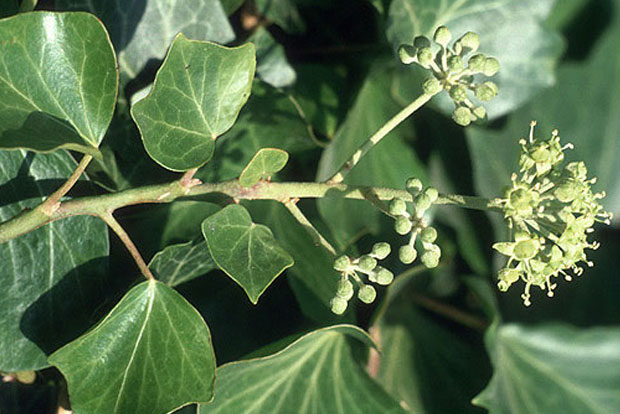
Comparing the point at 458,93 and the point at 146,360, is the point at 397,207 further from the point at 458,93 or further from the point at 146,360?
the point at 146,360

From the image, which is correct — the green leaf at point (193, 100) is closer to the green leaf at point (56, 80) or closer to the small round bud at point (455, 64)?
the green leaf at point (56, 80)

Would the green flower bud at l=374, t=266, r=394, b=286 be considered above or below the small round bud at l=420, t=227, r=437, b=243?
below

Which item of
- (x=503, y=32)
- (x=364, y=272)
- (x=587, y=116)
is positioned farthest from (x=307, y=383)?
(x=587, y=116)

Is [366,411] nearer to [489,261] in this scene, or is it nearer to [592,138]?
[489,261]

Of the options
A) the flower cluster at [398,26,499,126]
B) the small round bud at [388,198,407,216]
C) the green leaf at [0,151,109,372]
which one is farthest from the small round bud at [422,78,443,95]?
the green leaf at [0,151,109,372]

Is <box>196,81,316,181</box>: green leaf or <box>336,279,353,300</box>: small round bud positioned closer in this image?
<box>336,279,353,300</box>: small round bud

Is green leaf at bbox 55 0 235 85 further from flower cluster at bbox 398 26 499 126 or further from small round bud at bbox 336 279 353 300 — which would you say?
small round bud at bbox 336 279 353 300

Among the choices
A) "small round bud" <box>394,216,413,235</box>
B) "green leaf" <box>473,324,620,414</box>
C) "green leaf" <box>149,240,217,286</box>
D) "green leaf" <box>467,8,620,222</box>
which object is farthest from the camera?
"green leaf" <box>467,8,620,222</box>

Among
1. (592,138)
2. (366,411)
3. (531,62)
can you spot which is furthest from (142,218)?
(592,138)

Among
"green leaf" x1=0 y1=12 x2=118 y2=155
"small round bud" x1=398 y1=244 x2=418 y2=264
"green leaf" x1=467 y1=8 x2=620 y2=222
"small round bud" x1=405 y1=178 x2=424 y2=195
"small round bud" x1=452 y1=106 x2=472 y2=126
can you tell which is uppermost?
"green leaf" x1=0 y1=12 x2=118 y2=155
